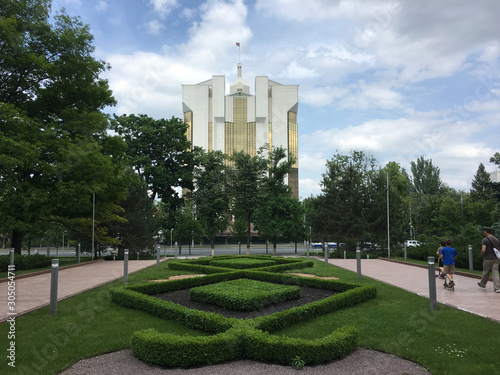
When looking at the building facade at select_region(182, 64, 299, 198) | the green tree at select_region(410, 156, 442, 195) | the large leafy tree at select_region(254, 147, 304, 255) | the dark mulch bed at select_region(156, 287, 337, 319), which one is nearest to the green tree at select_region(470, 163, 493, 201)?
the green tree at select_region(410, 156, 442, 195)

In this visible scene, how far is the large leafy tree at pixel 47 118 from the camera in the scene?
15711mm

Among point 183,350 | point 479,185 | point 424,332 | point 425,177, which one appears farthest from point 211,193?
point 425,177

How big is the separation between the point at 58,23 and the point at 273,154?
77.6 ft

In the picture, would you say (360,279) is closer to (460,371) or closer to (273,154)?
(460,371)

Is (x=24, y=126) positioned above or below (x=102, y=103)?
below

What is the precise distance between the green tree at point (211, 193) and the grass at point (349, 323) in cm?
2700

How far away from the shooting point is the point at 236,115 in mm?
79750

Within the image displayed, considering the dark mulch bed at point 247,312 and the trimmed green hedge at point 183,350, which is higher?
the trimmed green hedge at point 183,350

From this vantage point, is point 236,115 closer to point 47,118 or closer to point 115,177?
point 115,177

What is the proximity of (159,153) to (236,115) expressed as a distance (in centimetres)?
4693

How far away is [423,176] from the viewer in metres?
62.4

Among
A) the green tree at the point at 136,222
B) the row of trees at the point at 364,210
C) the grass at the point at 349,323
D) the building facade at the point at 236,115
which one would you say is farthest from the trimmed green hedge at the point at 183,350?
the building facade at the point at 236,115

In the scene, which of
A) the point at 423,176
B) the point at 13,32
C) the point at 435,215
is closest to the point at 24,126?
the point at 13,32

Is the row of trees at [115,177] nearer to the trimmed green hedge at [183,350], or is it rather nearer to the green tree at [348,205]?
the green tree at [348,205]
